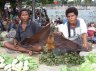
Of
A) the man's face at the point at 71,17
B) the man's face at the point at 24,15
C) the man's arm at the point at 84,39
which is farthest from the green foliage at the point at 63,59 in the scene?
the man's face at the point at 24,15

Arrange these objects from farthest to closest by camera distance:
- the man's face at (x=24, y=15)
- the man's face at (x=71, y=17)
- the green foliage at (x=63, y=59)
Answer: the man's face at (x=24, y=15), the green foliage at (x=63, y=59), the man's face at (x=71, y=17)

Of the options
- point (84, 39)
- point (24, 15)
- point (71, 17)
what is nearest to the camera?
point (71, 17)

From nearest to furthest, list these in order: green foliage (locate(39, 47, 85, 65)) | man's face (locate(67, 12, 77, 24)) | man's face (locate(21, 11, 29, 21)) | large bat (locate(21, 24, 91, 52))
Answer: man's face (locate(67, 12, 77, 24))
green foliage (locate(39, 47, 85, 65))
large bat (locate(21, 24, 91, 52))
man's face (locate(21, 11, 29, 21))

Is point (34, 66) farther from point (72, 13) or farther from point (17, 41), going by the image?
point (17, 41)

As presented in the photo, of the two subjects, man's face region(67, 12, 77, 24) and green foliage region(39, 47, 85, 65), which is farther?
green foliage region(39, 47, 85, 65)

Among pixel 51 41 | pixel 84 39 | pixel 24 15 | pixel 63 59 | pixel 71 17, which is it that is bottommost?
pixel 63 59

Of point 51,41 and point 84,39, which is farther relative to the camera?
point 51,41

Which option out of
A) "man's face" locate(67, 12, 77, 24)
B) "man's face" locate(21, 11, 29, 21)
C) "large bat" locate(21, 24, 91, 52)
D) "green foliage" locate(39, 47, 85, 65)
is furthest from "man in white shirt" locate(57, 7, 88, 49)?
"man's face" locate(21, 11, 29, 21)

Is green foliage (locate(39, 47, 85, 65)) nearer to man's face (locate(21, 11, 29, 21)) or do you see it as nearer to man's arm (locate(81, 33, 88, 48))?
man's arm (locate(81, 33, 88, 48))

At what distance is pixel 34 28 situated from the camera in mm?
6508

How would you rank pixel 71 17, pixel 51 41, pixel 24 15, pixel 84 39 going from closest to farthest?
pixel 71 17, pixel 84 39, pixel 51 41, pixel 24 15

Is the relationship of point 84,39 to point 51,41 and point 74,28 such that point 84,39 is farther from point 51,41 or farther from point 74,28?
point 51,41

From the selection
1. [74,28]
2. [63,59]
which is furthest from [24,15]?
[63,59]

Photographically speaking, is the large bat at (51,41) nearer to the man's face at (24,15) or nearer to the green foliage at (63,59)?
the green foliage at (63,59)
